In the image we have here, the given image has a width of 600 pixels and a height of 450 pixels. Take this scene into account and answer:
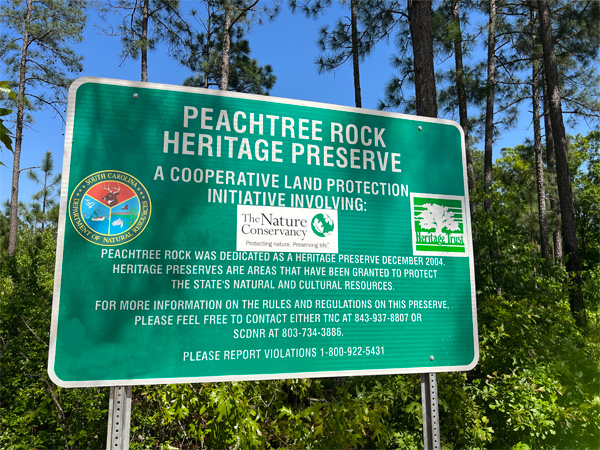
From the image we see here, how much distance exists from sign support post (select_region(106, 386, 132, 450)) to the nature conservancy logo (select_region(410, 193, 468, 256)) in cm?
155

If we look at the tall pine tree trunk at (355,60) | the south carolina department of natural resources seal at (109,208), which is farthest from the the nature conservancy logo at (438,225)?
the tall pine tree trunk at (355,60)

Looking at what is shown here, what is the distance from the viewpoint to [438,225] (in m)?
2.35

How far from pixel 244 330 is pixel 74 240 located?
0.83 metres

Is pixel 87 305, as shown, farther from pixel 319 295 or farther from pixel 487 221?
pixel 487 221

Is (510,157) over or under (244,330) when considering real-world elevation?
over

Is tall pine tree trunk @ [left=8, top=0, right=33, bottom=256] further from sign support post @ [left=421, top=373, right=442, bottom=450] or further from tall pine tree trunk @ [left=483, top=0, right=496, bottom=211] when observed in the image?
sign support post @ [left=421, top=373, right=442, bottom=450]

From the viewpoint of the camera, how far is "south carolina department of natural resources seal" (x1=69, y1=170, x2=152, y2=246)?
1872mm

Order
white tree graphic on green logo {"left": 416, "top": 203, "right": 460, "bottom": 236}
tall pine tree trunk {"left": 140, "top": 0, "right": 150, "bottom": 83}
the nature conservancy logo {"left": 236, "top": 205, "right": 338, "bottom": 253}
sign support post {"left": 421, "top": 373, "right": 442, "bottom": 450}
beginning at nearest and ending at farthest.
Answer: the nature conservancy logo {"left": 236, "top": 205, "right": 338, "bottom": 253} → sign support post {"left": 421, "top": 373, "right": 442, "bottom": 450} → white tree graphic on green logo {"left": 416, "top": 203, "right": 460, "bottom": 236} → tall pine tree trunk {"left": 140, "top": 0, "right": 150, "bottom": 83}

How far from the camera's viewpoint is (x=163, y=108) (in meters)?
2.05

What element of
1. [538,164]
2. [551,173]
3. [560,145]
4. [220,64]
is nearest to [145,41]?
[220,64]

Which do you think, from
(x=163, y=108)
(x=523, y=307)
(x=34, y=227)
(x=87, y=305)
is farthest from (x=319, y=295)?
(x=34, y=227)

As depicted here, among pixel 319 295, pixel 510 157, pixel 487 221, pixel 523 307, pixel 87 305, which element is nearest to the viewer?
pixel 87 305

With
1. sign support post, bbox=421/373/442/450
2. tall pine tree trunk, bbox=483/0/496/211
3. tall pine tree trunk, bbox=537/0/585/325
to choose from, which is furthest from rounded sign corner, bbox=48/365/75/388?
tall pine tree trunk, bbox=483/0/496/211

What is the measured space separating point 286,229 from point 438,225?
33.7 inches
